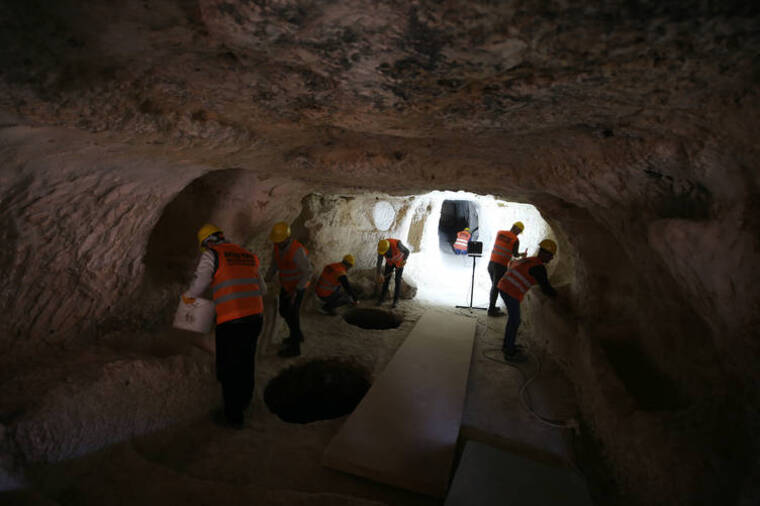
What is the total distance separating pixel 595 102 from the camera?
1.84m

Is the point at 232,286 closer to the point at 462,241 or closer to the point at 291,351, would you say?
the point at 291,351

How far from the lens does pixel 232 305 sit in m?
3.09

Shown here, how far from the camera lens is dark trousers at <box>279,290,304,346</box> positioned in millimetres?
4898

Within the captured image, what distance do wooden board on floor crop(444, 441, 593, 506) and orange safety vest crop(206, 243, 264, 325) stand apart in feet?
7.15

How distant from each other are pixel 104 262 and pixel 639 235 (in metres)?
4.74

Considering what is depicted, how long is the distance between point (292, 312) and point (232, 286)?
74.2 inches

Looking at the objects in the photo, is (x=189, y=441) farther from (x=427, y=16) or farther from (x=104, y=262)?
(x=427, y=16)

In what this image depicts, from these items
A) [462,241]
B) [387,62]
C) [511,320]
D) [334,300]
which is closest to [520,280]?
[511,320]

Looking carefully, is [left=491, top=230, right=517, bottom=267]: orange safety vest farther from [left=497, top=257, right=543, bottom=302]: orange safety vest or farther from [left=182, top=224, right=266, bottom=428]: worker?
[left=182, top=224, right=266, bottom=428]: worker

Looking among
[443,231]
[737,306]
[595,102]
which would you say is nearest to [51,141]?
[595,102]

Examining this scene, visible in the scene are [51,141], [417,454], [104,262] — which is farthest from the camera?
[104,262]

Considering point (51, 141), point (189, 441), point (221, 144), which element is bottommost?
point (189, 441)

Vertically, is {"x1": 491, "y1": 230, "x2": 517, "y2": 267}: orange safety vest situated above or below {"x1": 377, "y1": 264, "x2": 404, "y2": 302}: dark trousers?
above

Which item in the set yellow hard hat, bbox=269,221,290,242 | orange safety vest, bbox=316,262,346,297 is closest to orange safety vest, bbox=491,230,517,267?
orange safety vest, bbox=316,262,346,297
